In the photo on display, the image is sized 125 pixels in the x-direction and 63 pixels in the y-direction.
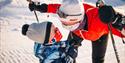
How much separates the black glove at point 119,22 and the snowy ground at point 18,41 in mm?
1828

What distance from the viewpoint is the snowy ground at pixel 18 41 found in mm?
6858

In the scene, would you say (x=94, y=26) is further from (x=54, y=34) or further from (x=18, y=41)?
(x=18, y=41)

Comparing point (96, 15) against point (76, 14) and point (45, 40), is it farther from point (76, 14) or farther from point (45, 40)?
point (45, 40)

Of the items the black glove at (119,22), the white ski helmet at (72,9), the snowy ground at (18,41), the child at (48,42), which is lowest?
the snowy ground at (18,41)

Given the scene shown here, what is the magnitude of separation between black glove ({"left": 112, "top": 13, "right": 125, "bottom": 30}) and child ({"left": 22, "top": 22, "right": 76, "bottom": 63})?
53 centimetres

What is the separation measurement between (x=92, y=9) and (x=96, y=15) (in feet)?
0.44

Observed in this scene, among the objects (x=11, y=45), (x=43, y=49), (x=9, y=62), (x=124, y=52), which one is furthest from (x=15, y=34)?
(x=43, y=49)

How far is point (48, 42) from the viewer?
11.5ft

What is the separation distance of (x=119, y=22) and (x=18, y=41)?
448 centimetres

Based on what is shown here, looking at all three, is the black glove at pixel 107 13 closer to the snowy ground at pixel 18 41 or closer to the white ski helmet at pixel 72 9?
the white ski helmet at pixel 72 9

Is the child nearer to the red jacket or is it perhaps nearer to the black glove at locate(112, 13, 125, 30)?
the red jacket

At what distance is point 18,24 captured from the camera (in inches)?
357

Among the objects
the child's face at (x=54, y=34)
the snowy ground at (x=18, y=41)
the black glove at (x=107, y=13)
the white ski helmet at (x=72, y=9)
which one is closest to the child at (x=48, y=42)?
the child's face at (x=54, y=34)

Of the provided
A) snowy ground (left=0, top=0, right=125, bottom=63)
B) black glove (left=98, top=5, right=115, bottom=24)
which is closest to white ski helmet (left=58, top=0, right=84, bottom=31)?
black glove (left=98, top=5, right=115, bottom=24)
